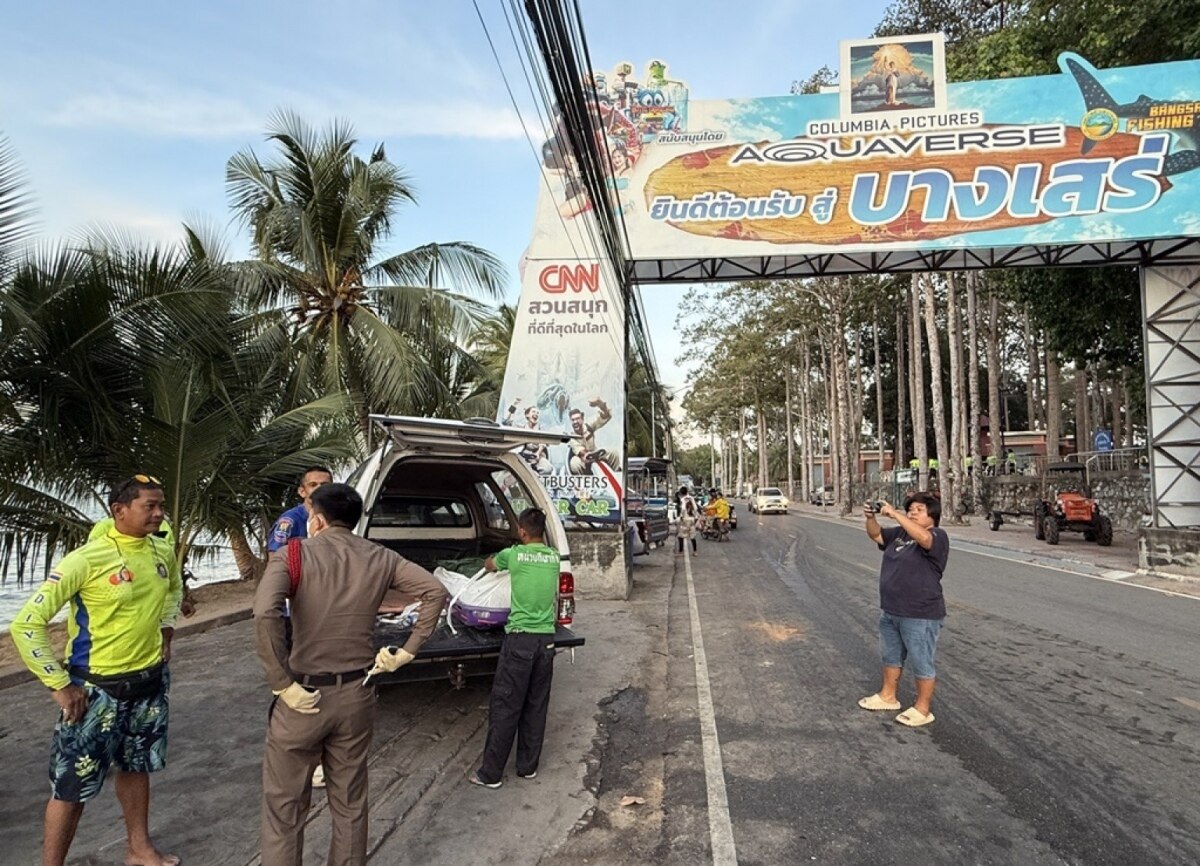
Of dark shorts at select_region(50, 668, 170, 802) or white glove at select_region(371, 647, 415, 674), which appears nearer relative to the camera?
white glove at select_region(371, 647, 415, 674)

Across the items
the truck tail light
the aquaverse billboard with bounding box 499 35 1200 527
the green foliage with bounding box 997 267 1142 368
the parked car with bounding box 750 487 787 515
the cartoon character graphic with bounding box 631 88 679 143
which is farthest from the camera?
the parked car with bounding box 750 487 787 515

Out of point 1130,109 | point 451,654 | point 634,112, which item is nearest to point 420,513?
point 451,654

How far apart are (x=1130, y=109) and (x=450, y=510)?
14.3 m

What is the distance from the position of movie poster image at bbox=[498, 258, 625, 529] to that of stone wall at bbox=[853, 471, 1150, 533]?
8.84 meters

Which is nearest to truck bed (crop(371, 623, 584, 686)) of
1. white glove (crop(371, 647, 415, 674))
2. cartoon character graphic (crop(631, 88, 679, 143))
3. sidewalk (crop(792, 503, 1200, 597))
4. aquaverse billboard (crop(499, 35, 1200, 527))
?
white glove (crop(371, 647, 415, 674))

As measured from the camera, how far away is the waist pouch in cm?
334

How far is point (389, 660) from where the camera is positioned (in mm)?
3041

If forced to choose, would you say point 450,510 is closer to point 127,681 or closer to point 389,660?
point 127,681

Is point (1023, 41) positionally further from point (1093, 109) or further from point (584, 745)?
point (584, 745)

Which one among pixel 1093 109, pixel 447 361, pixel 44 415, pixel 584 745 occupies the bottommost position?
pixel 584 745

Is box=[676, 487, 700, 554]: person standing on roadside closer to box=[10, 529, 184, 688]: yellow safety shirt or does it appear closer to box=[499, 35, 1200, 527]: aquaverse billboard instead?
box=[499, 35, 1200, 527]: aquaverse billboard

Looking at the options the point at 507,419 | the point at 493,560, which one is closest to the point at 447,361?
the point at 507,419

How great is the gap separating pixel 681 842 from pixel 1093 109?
15.4m

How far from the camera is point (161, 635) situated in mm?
3611
